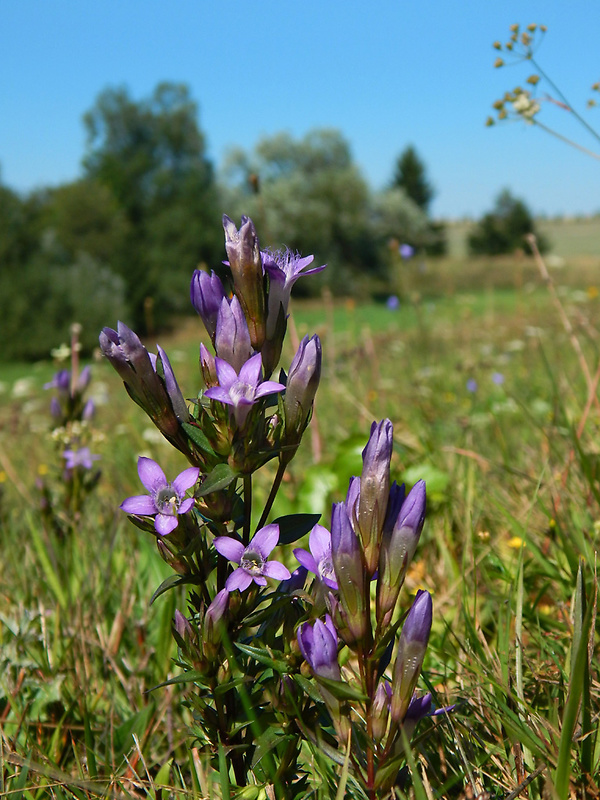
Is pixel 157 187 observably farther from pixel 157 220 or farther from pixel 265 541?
pixel 265 541

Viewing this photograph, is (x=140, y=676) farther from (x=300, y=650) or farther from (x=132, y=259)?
(x=132, y=259)

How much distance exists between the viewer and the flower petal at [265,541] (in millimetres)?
Answer: 1015

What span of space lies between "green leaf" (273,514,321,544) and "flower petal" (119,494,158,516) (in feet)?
0.65

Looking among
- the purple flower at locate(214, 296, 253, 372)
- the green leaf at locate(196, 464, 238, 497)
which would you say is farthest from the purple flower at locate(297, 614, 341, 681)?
the purple flower at locate(214, 296, 253, 372)

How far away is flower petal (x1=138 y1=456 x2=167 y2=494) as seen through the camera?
1043mm

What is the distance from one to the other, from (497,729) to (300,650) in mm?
498

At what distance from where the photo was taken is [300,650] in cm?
102

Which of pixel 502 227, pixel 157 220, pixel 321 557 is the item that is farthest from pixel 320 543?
pixel 502 227

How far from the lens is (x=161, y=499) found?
104 centimetres

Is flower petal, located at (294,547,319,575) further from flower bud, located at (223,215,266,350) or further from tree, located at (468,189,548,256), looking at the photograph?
tree, located at (468,189,548,256)

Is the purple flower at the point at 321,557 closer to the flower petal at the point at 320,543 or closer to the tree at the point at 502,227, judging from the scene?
the flower petal at the point at 320,543

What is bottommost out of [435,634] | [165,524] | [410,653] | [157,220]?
[435,634]

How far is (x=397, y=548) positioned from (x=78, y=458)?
5.97ft

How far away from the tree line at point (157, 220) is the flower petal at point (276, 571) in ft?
77.3
